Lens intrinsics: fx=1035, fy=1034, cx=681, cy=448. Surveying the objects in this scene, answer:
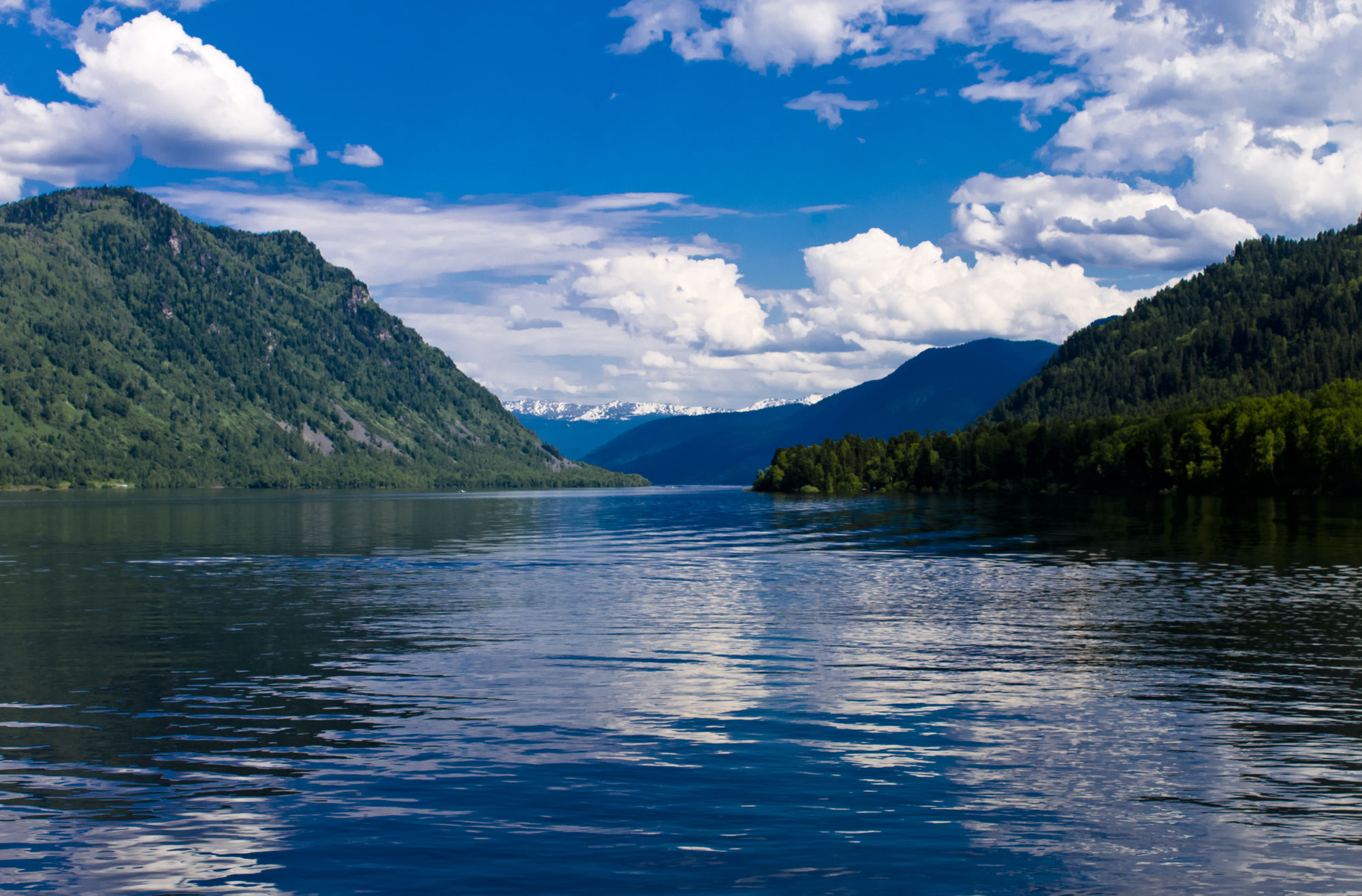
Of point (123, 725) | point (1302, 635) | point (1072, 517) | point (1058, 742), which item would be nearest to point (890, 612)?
point (1302, 635)

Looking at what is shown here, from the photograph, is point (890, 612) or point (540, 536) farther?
point (540, 536)

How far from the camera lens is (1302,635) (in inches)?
1645

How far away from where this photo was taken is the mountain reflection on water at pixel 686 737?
58.2 ft

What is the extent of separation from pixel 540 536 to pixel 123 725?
92604 millimetres

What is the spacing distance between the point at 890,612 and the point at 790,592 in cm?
990

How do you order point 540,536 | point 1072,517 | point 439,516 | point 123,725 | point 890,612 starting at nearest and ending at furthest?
1. point 123,725
2. point 890,612
3. point 540,536
4. point 1072,517
5. point 439,516

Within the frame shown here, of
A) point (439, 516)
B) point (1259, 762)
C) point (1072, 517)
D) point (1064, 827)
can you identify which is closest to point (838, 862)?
point (1064, 827)

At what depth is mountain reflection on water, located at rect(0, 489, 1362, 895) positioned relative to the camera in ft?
58.2

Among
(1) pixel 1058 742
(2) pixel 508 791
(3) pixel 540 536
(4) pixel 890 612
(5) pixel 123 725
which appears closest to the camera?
(2) pixel 508 791

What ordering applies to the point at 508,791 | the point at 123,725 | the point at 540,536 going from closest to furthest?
the point at 508,791, the point at 123,725, the point at 540,536

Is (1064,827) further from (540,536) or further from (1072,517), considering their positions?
(1072,517)

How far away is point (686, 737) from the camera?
86.0 feet

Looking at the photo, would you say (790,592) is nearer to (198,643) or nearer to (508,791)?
(198,643)

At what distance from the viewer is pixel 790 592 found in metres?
60.3
